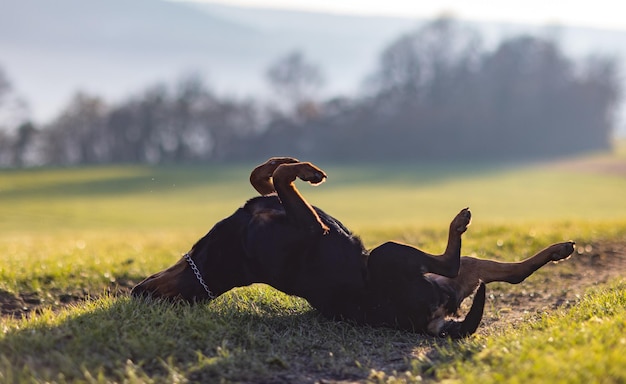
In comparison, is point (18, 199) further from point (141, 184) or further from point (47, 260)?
point (47, 260)

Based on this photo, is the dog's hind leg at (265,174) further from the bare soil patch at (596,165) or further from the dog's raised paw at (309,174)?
the bare soil patch at (596,165)

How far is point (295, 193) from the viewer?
4.42 metres

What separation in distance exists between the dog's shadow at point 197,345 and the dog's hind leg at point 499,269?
20.5 inches

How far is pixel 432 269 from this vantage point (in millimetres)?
4453

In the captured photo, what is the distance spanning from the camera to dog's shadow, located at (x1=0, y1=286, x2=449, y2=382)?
140 inches

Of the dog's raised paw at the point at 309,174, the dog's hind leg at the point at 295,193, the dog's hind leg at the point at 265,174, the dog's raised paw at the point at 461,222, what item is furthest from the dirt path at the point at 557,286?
the dog's hind leg at the point at 265,174

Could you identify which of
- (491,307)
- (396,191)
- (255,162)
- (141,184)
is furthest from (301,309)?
(255,162)

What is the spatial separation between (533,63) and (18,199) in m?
51.3

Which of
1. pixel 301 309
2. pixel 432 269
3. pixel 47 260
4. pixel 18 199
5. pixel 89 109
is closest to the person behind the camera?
pixel 432 269

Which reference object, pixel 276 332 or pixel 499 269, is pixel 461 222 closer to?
pixel 499 269

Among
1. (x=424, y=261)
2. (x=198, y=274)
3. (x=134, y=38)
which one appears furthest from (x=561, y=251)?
(x=134, y=38)

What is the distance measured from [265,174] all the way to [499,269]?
199 centimetres

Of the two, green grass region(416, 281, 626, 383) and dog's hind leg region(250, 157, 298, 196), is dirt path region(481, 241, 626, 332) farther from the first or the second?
dog's hind leg region(250, 157, 298, 196)

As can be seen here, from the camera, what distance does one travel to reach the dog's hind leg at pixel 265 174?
199 inches
